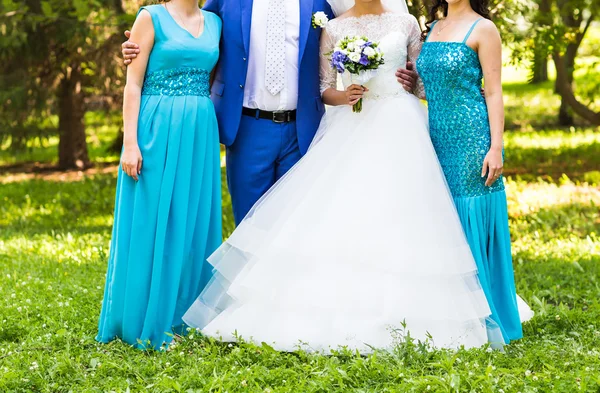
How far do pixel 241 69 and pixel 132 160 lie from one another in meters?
0.89

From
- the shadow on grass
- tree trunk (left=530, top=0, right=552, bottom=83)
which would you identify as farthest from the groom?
the shadow on grass

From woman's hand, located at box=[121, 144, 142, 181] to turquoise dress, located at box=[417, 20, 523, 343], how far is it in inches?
69.1

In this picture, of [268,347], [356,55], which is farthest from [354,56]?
[268,347]

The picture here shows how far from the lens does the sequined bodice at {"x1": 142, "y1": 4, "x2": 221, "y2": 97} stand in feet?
14.2

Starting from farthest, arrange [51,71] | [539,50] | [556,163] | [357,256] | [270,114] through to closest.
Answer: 1. [556,163]
2. [51,71]
3. [539,50]
4. [270,114]
5. [357,256]

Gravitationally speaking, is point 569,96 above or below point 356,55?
below

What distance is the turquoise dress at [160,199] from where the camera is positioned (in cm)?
442

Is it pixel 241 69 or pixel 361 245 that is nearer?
pixel 361 245

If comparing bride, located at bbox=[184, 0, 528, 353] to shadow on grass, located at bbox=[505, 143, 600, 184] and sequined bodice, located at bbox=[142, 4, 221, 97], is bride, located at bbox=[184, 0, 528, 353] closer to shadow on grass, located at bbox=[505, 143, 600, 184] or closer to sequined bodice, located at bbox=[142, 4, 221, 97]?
sequined bodice, located at bbox=[142, 4, 221, 97]

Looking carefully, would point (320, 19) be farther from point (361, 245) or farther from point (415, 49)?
point (361, 245)

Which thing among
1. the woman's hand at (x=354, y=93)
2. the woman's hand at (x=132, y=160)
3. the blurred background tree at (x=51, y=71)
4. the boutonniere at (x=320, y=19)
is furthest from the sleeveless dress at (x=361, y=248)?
the blurred background tree at (x=51, y=71)

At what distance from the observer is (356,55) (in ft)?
13.7

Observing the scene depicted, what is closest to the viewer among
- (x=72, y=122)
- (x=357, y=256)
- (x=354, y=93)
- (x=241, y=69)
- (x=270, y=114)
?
(x=357, y=256)

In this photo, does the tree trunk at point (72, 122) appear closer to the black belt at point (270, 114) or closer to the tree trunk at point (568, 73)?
the tree trunk at point (568, 73)
